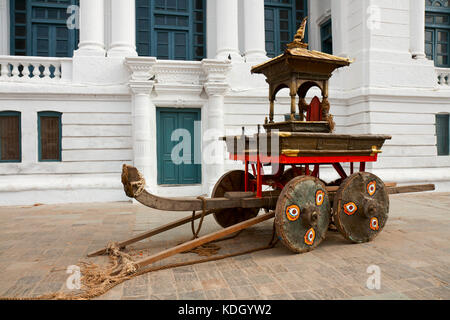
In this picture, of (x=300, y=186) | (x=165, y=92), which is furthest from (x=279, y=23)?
(x=300, y=186)

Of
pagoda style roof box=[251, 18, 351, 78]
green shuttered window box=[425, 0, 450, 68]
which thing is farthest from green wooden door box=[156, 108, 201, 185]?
green shuttered window box=[425, 0, 450, 68]

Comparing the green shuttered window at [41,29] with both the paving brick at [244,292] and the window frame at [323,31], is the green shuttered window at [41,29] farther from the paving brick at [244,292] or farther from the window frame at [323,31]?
the paving brick at [244,292]

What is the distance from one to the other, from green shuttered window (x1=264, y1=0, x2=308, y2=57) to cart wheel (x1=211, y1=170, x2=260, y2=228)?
32.5ft

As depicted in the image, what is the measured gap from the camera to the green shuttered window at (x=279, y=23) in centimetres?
1490

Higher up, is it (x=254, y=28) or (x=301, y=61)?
(x=254, y=28)

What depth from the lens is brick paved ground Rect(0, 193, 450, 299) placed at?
3686mm

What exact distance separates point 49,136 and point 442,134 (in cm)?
1341

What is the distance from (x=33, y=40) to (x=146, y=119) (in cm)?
624

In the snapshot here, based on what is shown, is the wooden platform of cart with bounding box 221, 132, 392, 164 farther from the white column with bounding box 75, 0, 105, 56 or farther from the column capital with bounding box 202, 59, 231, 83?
the white column with bounding box 75, 0, 105, 56

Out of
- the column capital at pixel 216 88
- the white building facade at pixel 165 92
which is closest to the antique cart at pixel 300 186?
the column capital at pixel 216 88

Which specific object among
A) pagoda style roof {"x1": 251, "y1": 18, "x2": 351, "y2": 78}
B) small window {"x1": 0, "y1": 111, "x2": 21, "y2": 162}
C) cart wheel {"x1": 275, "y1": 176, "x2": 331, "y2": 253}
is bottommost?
cart wheel {"x1": 275, "y1": 176, "x2": 331, "y2": 253}

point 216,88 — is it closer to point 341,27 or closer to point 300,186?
point 341,27

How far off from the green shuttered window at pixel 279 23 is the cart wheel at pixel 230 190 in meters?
9.90

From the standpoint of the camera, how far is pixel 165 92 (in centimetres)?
1118
